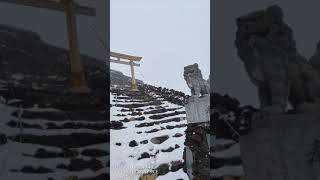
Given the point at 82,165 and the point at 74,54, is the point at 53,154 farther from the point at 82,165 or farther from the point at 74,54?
the point at 74,54

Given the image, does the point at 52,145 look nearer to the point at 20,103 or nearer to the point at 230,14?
the point at 20,103

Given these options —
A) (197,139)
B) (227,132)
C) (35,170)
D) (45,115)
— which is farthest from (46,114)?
(197,139)

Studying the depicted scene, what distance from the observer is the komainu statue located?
5461 millimetres

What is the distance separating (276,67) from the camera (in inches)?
215

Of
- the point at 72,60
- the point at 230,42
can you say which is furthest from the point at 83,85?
the point at 230,42

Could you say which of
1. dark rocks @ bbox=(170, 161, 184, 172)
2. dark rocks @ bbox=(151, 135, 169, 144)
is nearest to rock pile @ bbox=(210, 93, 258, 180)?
dark rocks @ bbox=(170, 161, 184, 172)

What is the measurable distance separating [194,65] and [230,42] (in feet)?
11.2

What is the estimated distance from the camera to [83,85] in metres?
5.27

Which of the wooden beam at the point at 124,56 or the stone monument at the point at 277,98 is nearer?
the stone monument at the point at 277,98

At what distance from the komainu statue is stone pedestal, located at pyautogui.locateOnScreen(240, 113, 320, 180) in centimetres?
20

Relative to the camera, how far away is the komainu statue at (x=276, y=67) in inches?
215

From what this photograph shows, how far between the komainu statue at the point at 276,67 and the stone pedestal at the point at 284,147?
0.65 feet

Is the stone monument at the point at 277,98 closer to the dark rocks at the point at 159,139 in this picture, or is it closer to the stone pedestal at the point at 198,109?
the stone pedestal at the point at 198,109

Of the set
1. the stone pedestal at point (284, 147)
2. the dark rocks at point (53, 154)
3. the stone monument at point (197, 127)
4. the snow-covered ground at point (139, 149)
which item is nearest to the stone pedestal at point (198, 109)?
the stone monument at point (197, 127)
